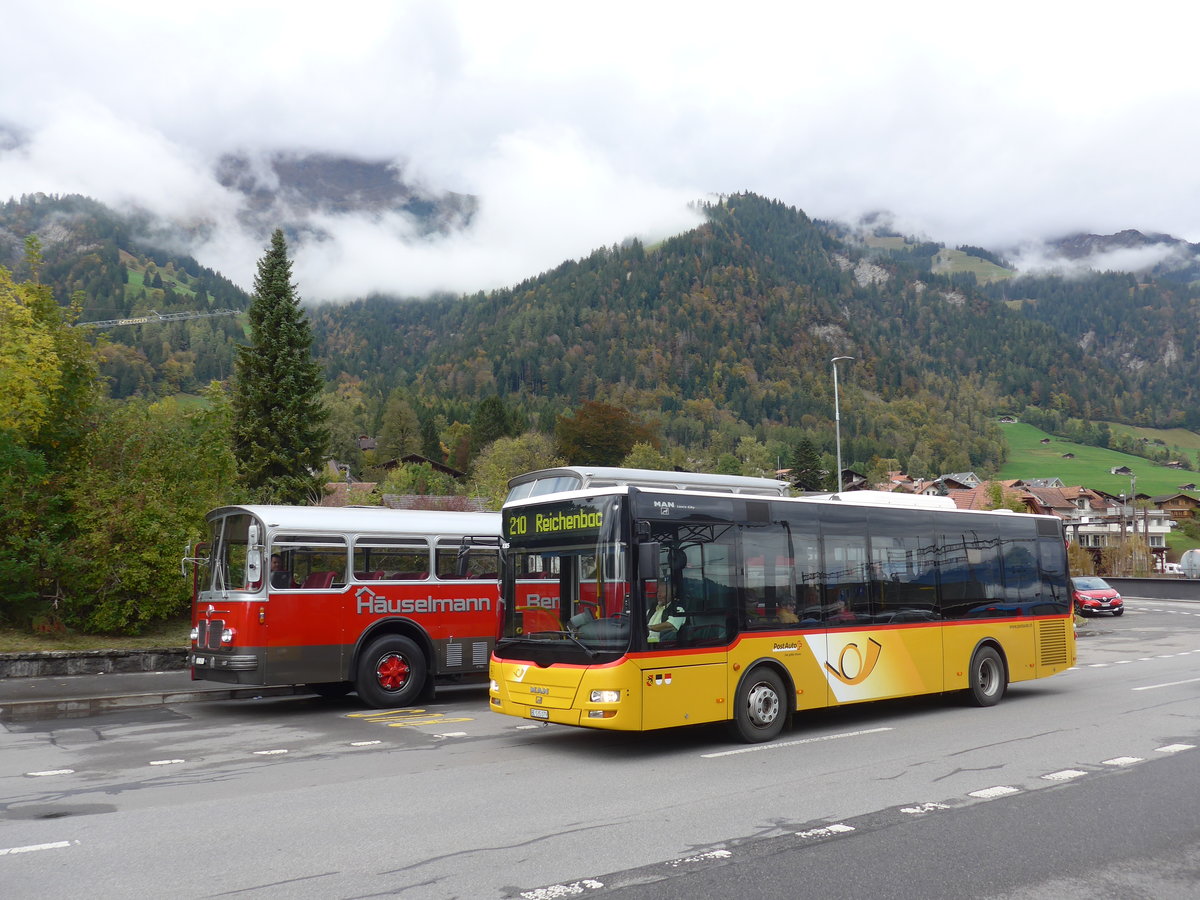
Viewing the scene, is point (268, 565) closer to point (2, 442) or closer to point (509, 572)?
point (509, 572)

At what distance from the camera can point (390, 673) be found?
14602mm

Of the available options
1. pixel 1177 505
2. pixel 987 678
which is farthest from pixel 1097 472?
pixel 987 678

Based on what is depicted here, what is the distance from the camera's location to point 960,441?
Answer: 632ft

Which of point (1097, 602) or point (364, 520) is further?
point (1097, 602)

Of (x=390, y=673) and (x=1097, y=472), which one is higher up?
(x=1097, y=472)

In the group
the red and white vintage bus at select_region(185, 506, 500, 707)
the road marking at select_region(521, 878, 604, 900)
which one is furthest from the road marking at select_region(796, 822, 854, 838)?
the red and white vintage bus at select_region(185, 506, 500, 707)

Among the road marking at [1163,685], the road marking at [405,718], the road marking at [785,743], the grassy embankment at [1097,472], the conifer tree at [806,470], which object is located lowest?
the road marking at [1163,685]

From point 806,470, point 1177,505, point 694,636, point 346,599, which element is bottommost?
point 694,636

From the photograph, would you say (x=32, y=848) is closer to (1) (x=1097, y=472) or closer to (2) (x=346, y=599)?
(2) (x=346, y=599)

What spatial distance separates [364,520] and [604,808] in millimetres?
7997

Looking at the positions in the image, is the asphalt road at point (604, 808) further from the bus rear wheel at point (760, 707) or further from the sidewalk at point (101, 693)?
the sidewalk at point (101, 693)

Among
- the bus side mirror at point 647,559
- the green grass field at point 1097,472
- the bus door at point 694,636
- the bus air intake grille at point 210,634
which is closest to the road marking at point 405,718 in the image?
the bus air intake grille at point 210,634

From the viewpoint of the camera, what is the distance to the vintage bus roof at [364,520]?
13.7 m

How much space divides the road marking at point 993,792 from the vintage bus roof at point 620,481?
547cm
